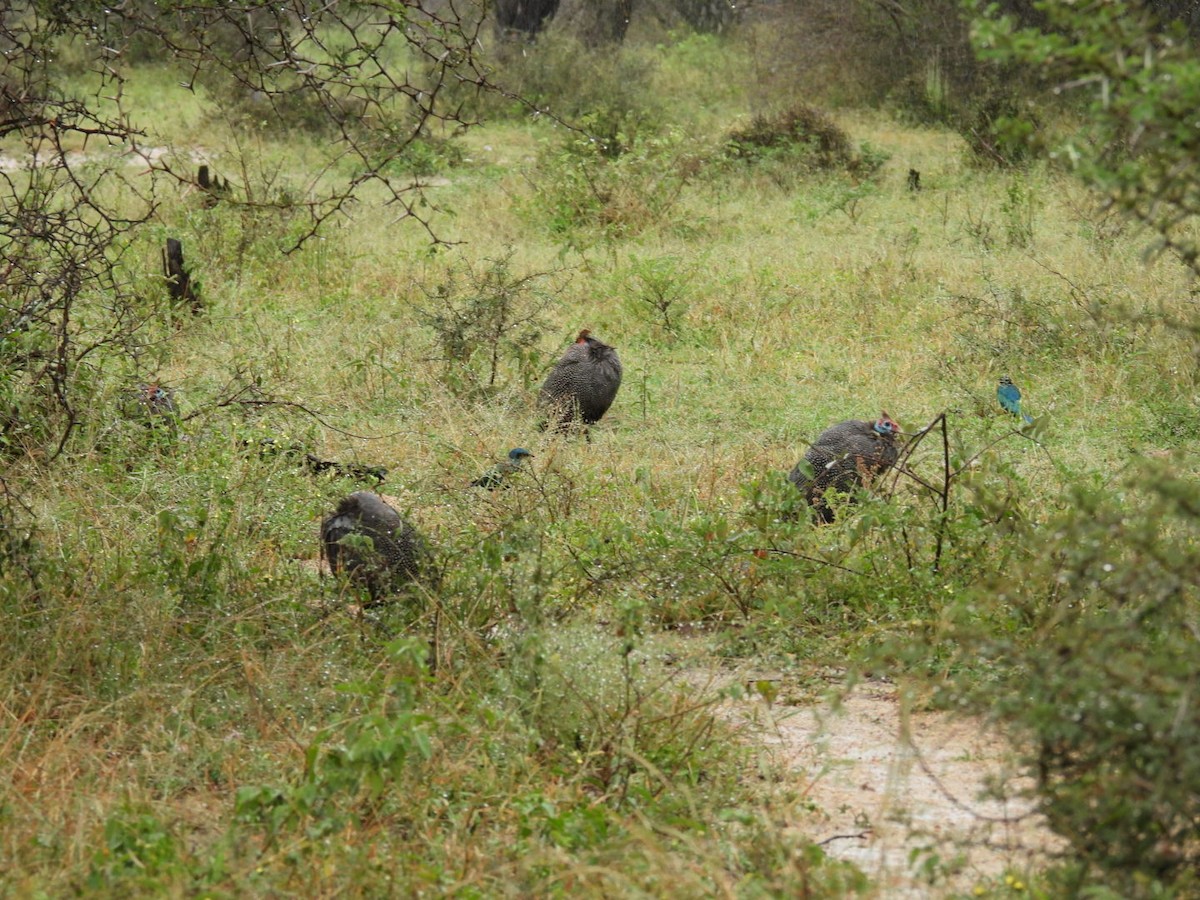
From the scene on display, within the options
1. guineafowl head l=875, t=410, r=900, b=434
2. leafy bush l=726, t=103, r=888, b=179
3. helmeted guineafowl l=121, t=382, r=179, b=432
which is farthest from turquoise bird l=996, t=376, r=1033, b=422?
leafy bush l=726, t=103, r=888, b=179

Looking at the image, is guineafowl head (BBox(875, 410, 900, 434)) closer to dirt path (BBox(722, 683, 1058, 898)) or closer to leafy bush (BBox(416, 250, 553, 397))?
dirt path (BBox(722, 683, 1058, 898))

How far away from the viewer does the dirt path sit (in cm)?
263

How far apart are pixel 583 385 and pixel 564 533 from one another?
1.87 metres

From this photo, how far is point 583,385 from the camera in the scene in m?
6.44

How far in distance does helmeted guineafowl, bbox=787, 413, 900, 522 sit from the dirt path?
4.10 ft

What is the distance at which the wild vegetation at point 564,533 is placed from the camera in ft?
8.32

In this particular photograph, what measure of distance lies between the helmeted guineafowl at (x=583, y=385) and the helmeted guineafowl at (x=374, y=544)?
7.12ft

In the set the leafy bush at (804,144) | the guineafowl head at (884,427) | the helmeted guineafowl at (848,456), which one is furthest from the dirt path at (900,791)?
the leafy bush at (804,144)

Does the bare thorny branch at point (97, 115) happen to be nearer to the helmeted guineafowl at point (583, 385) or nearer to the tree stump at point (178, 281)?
the tree stump at point (178, 281)

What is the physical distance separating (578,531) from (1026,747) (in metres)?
1.85

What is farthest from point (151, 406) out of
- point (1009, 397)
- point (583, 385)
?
point (1009, 397)

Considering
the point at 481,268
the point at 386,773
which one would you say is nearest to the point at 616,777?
the point at 386,773

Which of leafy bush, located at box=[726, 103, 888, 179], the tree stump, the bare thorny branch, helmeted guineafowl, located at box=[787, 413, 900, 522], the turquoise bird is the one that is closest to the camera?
the bare thorny branch

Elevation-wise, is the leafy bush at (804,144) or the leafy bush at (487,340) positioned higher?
the leafy bush at (804,144)
